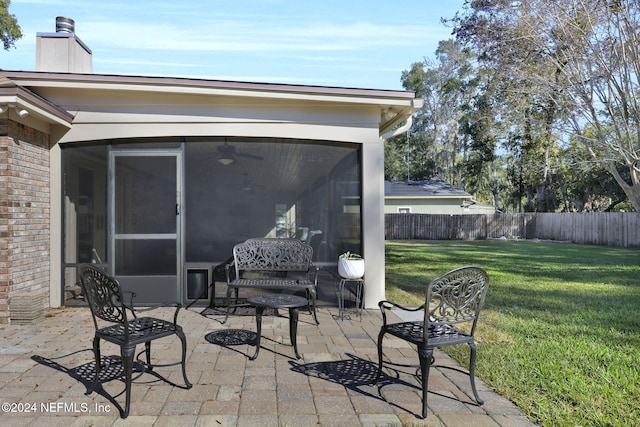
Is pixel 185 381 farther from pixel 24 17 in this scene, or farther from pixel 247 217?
pixel 24 17

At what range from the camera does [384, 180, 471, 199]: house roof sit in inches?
1007

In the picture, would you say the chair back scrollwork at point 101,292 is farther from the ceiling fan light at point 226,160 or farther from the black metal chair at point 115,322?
the ceiling fan light at point 226,160

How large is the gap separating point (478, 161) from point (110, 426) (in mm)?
30190

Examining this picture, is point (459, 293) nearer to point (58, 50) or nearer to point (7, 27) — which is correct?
point (58, 50)

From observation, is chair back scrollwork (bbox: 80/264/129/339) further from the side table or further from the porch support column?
the porch support column

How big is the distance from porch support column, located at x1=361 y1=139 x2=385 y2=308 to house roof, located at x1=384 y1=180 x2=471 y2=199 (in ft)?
63.8

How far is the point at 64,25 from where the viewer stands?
20.8 feet

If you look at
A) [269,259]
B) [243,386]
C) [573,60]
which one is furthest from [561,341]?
[573,60]

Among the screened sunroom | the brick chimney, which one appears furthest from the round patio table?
the brick chimney

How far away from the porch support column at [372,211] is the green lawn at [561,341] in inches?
39.7

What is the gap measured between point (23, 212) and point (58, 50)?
99.3 inches

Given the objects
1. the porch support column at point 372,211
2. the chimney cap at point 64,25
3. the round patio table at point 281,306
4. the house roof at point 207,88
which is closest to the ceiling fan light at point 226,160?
the house roof at point 207,88

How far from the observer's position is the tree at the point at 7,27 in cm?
1515

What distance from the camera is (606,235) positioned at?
1880 centimetres
